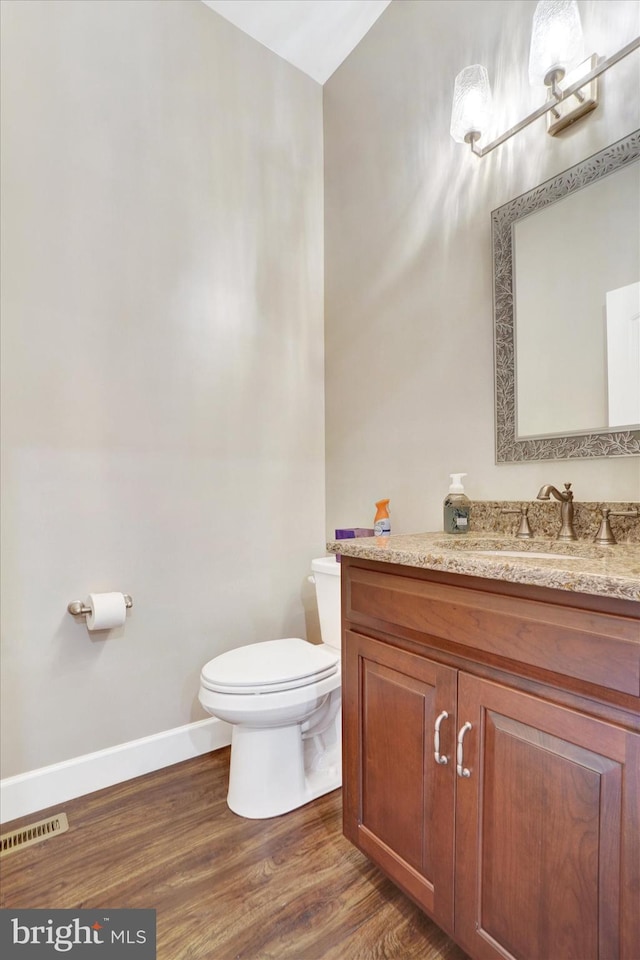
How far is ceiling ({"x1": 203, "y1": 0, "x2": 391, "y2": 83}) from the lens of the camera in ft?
6.29

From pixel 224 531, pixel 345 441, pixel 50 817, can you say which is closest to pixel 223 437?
pixel 224 531

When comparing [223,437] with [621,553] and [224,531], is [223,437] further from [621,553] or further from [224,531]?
[621,553]

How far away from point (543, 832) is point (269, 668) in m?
0.90

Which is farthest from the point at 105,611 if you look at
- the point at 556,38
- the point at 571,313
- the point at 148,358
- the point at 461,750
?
the point at 556,38

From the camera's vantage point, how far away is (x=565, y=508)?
4.14 feet

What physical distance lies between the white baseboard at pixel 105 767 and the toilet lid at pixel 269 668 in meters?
0.46

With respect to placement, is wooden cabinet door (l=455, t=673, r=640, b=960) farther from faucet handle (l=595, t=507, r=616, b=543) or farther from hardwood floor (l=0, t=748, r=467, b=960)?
faucet handle (l=595, t=507, r=616, b=543)

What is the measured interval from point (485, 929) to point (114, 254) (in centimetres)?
212

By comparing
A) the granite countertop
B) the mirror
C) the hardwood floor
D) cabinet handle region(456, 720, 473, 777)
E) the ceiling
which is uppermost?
the ceiling

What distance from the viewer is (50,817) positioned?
1501 mm

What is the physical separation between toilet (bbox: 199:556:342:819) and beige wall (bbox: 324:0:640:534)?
0.66m

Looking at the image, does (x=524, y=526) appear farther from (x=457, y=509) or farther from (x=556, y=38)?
(x=556, y=38)

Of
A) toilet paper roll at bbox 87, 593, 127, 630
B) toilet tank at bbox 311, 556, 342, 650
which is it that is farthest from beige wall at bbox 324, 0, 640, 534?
toilet paper roll at bbox 87, 593, 127, 630

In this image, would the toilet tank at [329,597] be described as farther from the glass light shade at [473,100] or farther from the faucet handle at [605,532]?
the glass light shade at [473,100]
